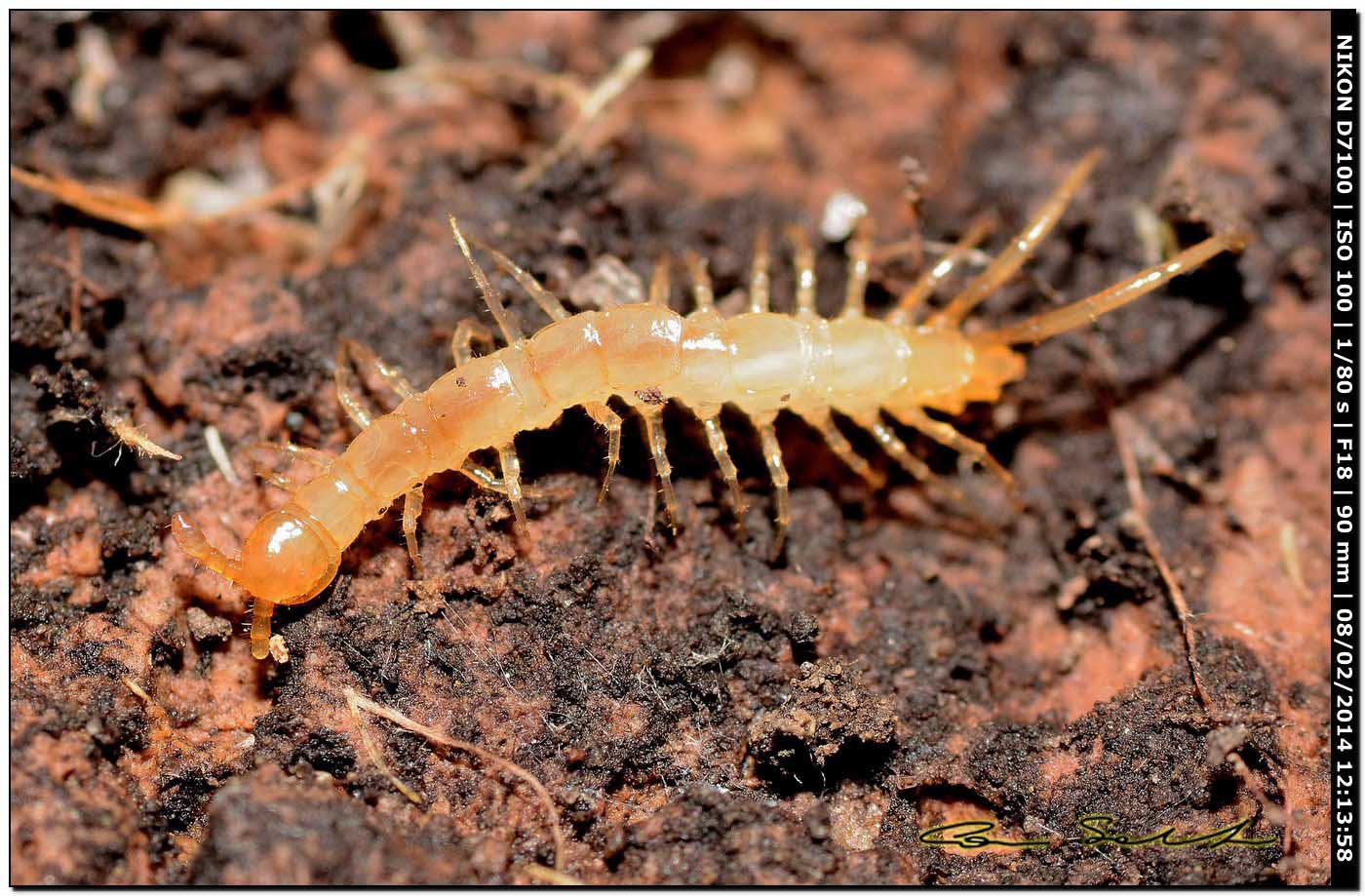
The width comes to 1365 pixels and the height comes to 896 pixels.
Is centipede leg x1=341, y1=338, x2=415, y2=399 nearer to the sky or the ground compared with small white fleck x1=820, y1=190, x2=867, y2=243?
nearer to the ground

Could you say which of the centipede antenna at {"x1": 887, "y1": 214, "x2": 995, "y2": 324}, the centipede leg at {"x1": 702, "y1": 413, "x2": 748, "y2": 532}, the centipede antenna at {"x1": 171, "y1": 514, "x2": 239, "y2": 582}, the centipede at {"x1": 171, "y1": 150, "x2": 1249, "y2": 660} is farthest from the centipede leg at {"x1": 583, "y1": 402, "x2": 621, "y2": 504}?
the centipede antenna at {"x1": 887, "y1": 214, "x2": 995, "y2": 324}

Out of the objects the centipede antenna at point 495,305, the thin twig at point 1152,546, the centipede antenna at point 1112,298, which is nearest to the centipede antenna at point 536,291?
the centipede antenna at point 495,305

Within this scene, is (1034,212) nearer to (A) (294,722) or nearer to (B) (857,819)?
(B) (857,819)

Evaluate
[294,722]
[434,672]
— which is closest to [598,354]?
[434,672]

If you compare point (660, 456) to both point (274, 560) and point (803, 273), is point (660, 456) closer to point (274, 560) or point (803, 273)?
point (803, 273)

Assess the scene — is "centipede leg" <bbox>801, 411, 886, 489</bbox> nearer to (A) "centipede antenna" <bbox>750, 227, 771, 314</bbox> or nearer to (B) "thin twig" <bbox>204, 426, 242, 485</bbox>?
(A) "centipede antenna" <bbox>750, 227, 771, 314</bbox>
